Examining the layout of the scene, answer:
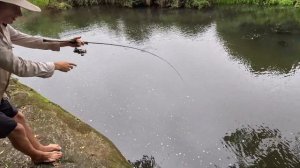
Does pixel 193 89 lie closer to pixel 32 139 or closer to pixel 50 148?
pixel 50 148

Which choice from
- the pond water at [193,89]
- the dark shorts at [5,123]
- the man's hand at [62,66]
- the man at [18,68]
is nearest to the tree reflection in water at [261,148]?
the pond water at [193,89]

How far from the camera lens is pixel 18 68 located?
3.89 metres

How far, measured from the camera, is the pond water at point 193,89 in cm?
954

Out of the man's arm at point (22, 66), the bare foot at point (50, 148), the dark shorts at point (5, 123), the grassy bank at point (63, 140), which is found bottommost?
the grassy bank at point (63, 140)

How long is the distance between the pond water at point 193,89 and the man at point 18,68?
181 inches

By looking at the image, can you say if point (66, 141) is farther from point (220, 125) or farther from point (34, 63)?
point (220, 125)

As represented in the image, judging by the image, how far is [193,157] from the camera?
30.4 feet

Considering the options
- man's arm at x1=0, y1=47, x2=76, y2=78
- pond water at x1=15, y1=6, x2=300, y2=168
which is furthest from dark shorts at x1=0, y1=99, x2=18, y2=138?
pond water at x1=15, y1=6, x2=300, y2=168

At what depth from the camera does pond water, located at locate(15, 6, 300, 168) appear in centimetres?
954

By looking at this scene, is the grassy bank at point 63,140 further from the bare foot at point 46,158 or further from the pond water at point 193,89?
the pond water at point 193,89

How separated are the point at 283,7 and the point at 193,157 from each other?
17.9 metres

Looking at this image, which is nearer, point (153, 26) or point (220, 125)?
point (220, 125)

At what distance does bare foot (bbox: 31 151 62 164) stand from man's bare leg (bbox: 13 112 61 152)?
12cm

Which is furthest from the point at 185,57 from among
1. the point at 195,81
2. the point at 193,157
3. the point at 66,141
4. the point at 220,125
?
the point at 66,141
